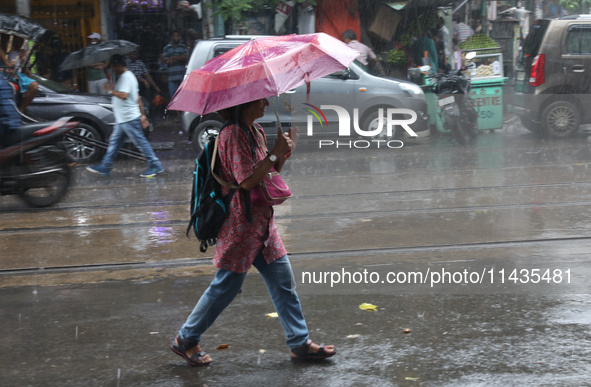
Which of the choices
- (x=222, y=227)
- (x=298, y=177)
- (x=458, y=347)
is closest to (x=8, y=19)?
(x=298, y=177)

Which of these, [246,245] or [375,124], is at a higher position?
[375,124]

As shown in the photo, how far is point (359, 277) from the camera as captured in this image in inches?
195

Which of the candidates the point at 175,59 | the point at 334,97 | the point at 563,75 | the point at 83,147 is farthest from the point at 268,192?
the point at 175,59

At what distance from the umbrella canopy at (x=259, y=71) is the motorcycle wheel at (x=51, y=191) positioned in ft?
15.6

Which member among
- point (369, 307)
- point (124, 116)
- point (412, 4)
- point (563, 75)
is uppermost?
point (412, 4)

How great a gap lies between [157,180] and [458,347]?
21.4 ft

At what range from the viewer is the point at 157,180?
9.52m

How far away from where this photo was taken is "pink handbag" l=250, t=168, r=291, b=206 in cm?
335

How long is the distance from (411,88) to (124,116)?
189 inches

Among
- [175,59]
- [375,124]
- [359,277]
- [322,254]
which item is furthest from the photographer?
[175,59]

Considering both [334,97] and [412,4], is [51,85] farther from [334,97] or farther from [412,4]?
[412,4]

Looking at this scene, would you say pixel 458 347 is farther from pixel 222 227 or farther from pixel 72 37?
pixel 72 37

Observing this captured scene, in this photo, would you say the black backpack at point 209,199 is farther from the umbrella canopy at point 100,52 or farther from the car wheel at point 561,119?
the car wheel at point 561,119

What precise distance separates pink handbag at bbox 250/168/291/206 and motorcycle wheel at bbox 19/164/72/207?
501 centimetres
